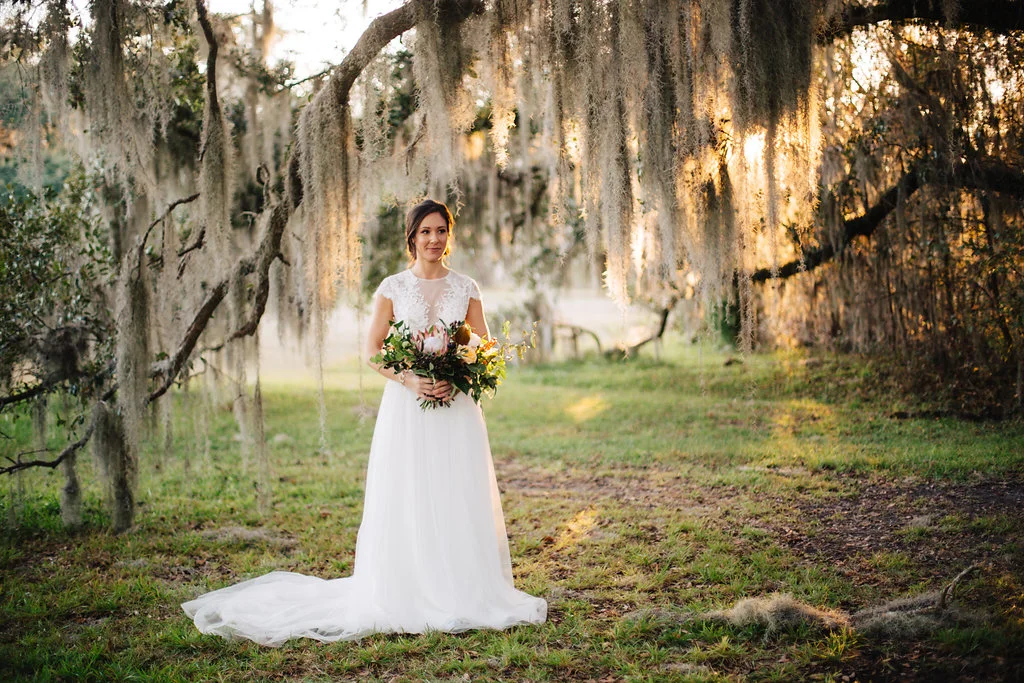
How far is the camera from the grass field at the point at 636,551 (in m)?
3.10

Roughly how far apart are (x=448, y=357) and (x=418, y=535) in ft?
2.89

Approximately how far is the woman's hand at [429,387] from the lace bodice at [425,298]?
295 millimetres

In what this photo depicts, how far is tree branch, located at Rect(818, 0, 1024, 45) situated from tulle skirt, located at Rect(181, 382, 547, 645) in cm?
316

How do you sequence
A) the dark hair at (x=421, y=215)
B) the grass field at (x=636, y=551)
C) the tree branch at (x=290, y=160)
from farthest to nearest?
the tree branch at (x=290, y=160), the dark hair at (x=421, y=215), the grass field at (x=636, y=551)

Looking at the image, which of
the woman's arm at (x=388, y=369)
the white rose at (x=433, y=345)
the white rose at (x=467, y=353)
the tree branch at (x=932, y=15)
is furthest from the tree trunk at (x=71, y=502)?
the tree branch at (x=932, y=15)

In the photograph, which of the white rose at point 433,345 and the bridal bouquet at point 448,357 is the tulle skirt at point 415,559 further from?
the white rose at point 433,345

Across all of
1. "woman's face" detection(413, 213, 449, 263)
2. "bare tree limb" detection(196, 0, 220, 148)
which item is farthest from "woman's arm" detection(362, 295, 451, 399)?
"bare tree limb" detection(196, 0, 220, 148)

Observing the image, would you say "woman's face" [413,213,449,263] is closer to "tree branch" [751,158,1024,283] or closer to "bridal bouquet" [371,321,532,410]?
"bridal bouquet" [371,321,532,410]

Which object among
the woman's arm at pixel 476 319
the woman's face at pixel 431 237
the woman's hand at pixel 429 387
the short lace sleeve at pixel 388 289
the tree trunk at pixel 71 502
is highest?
the woman's face at pixel 431 237

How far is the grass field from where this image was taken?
122 inches

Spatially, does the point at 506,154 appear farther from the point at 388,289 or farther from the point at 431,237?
the point at 388,289

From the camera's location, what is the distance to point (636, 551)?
4.45 metres

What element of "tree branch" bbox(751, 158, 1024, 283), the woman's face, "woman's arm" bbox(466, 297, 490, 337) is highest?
"tree branch" bbox(751, 158, 1024, 283)

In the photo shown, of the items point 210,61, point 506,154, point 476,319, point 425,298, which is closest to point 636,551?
point 476,319
